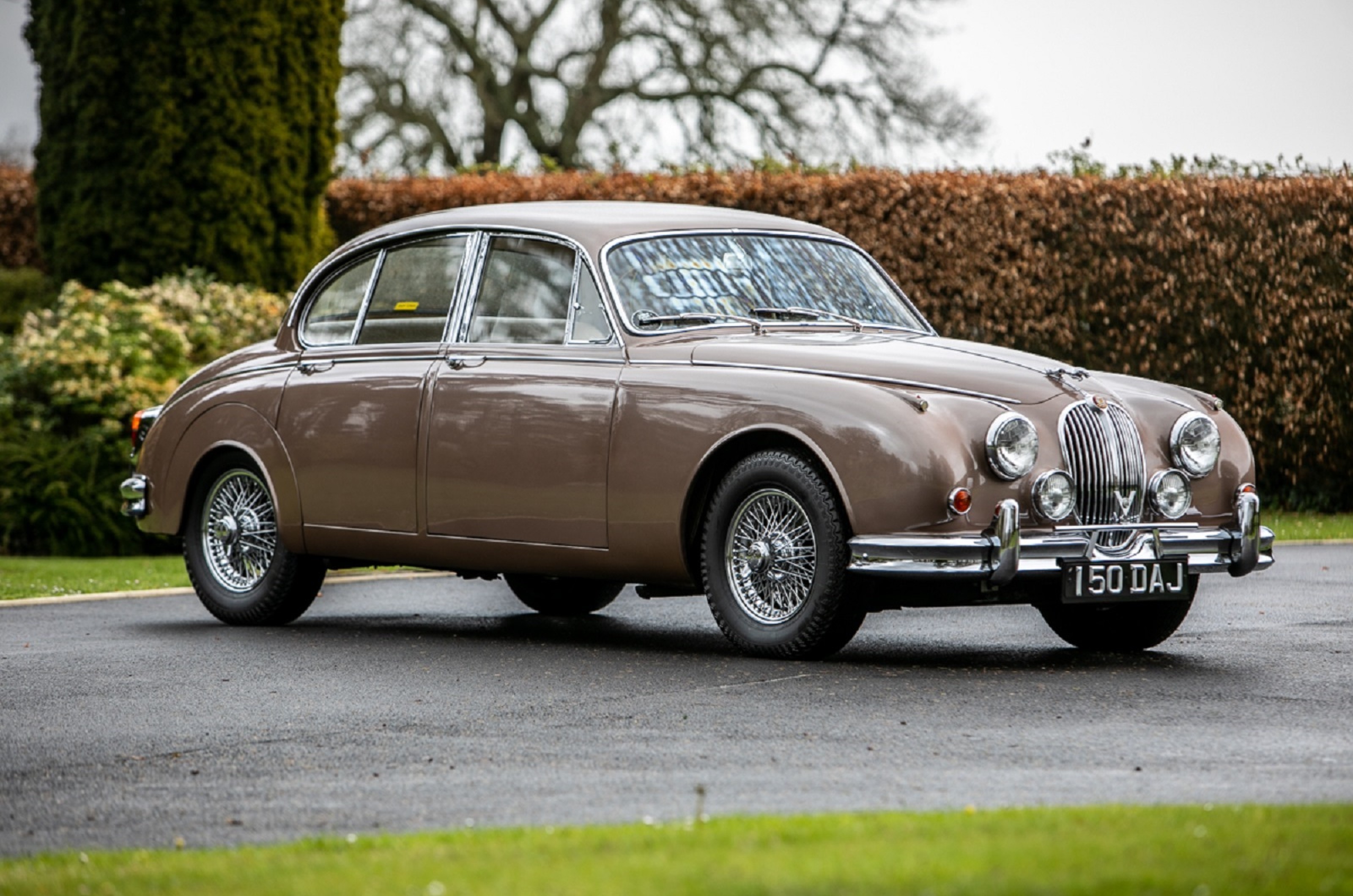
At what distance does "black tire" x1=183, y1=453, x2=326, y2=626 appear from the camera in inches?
380

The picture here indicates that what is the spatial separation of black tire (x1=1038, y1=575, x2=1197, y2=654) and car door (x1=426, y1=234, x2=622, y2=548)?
2.02m

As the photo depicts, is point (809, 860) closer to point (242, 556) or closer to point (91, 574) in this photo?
point (242, 556)

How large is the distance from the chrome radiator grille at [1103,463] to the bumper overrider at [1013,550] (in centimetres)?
6

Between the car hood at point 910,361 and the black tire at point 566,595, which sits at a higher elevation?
the car hood at point 910,361

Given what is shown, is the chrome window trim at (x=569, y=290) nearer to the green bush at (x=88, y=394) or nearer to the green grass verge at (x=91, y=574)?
the green grass verge at (x=91, y=574)

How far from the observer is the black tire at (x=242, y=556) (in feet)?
31.7

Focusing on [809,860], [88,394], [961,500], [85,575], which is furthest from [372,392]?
[88,394]

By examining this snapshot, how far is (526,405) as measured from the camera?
8.54 metres

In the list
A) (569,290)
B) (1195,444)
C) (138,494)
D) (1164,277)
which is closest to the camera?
(1195,444)

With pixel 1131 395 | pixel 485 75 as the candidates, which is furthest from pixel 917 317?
pixel 485 75

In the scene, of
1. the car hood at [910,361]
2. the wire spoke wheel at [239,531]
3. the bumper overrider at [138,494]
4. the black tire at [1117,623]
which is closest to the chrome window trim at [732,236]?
the car hood at [910,361]

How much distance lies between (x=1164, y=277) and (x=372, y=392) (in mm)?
8976

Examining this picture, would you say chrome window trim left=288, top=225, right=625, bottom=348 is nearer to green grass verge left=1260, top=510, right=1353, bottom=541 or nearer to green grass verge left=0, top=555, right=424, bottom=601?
green grass verge left=0, top=555, right=424, bottom=601

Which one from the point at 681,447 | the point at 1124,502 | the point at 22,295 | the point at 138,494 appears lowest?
the point at 138,494
